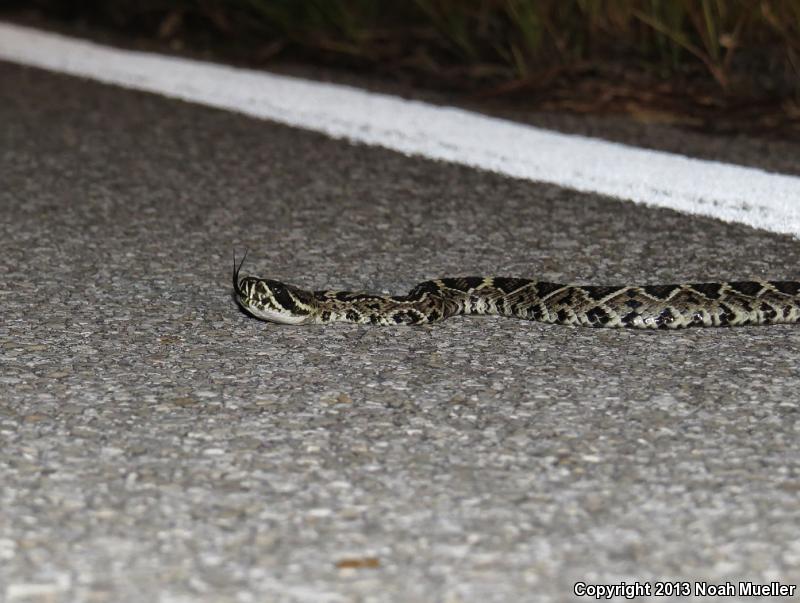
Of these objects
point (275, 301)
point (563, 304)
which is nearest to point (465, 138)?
point (563, 304)

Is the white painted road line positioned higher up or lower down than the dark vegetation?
lower down

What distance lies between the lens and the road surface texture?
3.88 metres

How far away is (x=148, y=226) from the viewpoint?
25.4 feet

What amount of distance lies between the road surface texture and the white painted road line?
25 centimetres

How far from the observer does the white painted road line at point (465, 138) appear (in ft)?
25.9

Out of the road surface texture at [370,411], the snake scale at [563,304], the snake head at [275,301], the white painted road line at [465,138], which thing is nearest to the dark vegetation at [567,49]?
the white painted road line at [465,138]

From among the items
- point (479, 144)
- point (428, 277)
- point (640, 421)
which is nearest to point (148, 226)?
point (428, 277)

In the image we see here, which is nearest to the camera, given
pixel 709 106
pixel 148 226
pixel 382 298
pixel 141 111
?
pixel 382 298

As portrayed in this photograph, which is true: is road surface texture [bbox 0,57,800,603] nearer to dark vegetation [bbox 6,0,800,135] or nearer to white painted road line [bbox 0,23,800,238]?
white painted road line [bbox 0,23,800,238]

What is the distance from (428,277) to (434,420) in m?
1.97

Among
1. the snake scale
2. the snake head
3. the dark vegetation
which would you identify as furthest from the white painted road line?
the snake head

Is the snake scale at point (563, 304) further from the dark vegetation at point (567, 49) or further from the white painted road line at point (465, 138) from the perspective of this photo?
the dark vegetation at point (567, 49)

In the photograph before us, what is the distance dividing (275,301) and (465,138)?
11.8 feet

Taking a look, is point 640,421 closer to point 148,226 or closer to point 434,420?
point 434,420
